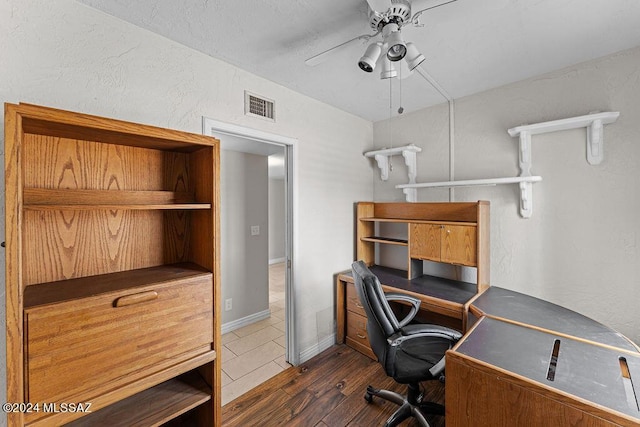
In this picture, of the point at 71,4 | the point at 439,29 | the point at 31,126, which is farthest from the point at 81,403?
the point at 439,29

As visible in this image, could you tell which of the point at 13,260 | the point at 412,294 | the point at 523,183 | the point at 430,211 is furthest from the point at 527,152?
the point at 13,260

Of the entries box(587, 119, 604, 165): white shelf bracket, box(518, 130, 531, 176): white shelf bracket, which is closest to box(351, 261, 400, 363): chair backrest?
box(518, 130, 531, 176): white shelf bracket

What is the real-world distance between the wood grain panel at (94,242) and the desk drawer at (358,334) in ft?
5.90

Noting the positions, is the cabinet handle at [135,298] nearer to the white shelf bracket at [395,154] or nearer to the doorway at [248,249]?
the doorway at [248,249]

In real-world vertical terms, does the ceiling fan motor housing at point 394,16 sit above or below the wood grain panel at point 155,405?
above

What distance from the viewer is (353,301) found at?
2643 millimetres

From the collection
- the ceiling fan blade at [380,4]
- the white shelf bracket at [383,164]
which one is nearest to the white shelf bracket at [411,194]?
the white shelf bracket at [383,164]

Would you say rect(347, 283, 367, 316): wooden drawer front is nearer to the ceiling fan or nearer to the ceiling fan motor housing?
the ceiling fan

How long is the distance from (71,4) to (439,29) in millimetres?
1908

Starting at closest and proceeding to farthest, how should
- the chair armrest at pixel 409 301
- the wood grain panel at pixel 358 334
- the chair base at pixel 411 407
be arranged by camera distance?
the chair base at pixel 411 407
the chair armrest at pixel 409 301
the wood grain panel at pixel 358 334

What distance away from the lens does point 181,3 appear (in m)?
1.32

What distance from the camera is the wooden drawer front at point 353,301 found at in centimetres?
260

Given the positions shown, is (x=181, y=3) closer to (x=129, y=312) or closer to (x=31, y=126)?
(x=31, y=126)

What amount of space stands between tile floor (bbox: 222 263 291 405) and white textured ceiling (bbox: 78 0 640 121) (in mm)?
2464
